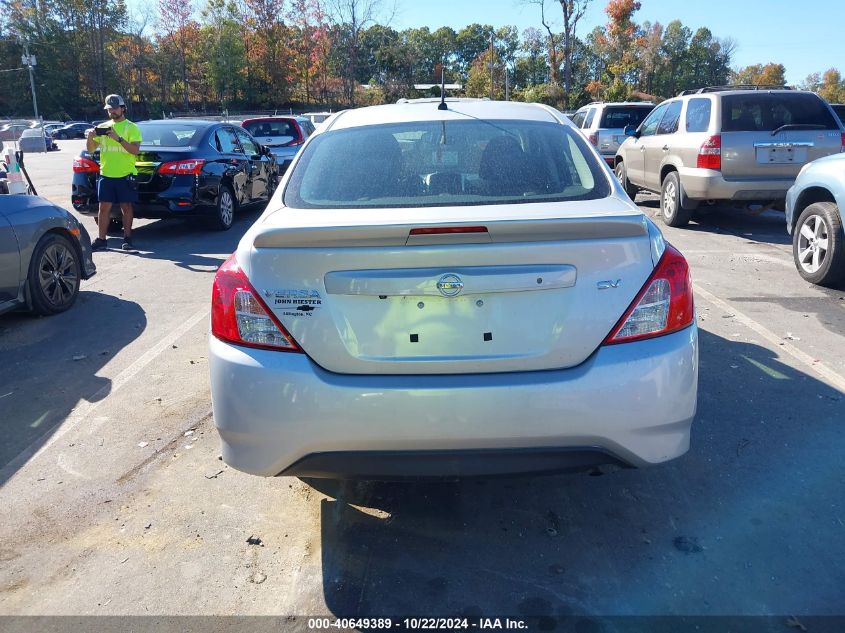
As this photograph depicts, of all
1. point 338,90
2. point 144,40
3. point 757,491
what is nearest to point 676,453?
point 757,491

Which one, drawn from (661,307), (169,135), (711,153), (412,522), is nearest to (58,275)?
(169,135)

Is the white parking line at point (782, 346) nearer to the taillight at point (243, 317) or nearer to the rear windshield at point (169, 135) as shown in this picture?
the taillight at point (243, 317)

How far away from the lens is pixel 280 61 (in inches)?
2205

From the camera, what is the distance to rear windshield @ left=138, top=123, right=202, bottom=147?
1009cm

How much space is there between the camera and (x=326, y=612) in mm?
2566

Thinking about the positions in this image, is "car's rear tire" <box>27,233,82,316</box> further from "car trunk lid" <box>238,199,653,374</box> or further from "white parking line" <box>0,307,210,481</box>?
"car trunk lid" <box>238,199,653,374</box>

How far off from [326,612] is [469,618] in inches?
20.6

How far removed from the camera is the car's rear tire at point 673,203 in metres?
10.2

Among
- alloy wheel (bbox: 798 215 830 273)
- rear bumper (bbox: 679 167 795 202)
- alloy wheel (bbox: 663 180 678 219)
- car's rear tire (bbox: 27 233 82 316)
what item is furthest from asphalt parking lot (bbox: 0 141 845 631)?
alloy wheel (bbox: 663 180 678 219)

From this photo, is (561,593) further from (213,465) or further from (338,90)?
(338,90)

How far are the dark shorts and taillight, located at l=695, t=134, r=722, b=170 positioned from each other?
758 cm

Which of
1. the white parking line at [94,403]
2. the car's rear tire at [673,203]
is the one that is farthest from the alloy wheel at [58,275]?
the car's rear tire at [673,203]

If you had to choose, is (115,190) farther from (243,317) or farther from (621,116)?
(621,116)

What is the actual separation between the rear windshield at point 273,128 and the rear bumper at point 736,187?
403 inches
